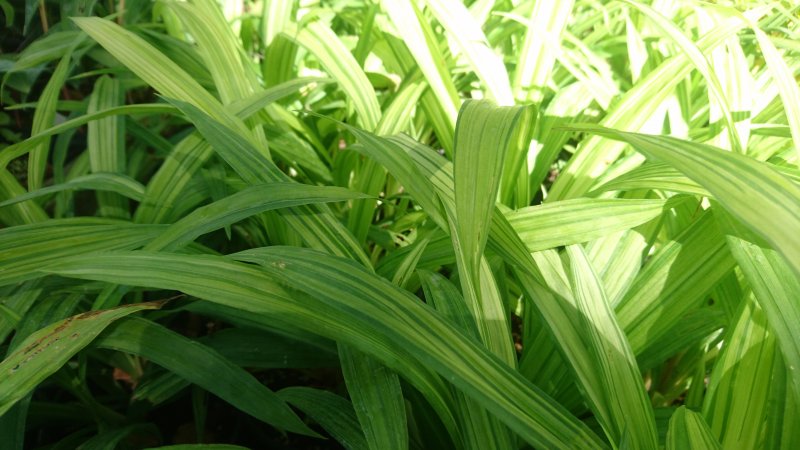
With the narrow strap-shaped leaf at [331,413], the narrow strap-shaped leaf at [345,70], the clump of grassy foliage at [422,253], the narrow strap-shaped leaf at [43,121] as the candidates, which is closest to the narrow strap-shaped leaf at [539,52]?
the clump of grassy foliage at [422,253]

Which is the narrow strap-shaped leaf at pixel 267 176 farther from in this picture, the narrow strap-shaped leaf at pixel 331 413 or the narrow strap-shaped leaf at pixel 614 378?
the narrow strap-shaped leaf at pixel 614 378

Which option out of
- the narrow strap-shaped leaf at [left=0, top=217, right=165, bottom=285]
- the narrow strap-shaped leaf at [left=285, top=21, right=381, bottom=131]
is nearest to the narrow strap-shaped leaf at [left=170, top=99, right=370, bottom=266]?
the narrow strap-shaped leaf at [left=0, top=217, right=165, bottom=285]

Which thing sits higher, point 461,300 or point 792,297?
point 792,297

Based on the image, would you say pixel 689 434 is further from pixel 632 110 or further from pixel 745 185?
pixel 632 110

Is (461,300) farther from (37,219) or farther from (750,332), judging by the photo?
(37,219)

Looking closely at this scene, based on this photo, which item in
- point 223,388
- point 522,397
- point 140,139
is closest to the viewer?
point 522,397

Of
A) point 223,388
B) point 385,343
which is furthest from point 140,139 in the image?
point 385,343

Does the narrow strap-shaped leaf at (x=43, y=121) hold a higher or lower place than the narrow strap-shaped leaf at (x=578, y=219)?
lower

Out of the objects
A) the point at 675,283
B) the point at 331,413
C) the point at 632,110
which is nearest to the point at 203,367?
the point at 331,413
